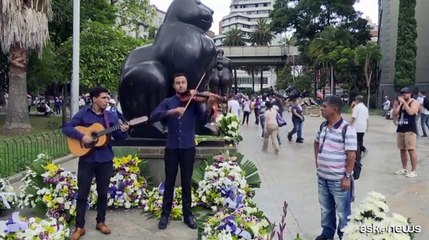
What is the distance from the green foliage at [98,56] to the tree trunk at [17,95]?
2.03 meters

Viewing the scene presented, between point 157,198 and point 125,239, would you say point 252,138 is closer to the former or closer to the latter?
point 157,198

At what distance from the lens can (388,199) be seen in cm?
681

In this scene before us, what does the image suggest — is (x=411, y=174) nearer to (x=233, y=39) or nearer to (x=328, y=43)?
(x=328, y=43)

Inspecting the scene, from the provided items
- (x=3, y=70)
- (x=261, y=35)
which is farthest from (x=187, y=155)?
(x=261, y=35)

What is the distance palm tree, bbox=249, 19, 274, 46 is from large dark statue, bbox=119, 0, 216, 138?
89.5 meters

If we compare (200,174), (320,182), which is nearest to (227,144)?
(200,174)

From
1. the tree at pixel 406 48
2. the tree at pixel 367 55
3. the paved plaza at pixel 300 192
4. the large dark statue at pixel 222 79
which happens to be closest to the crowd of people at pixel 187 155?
the paved plaza at pixel 300 192

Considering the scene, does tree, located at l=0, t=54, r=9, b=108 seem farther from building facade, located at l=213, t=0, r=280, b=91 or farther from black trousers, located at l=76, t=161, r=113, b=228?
building facade, located at l=213, t=0, r=280, b=91

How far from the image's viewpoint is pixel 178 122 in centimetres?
486

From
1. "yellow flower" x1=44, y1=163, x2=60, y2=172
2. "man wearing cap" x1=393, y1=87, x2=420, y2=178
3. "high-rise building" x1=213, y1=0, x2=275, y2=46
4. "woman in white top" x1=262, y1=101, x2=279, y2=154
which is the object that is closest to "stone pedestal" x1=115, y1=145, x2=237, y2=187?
"yellow flower" x1=44, y1=163, x2=60, y2=172

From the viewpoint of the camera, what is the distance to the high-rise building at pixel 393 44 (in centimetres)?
3334

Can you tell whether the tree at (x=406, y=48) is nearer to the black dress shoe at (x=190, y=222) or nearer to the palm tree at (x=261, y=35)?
the black dress shoe at (x=190, y=222)

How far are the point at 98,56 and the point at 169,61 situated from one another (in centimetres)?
1236

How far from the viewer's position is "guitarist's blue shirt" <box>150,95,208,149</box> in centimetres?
485
